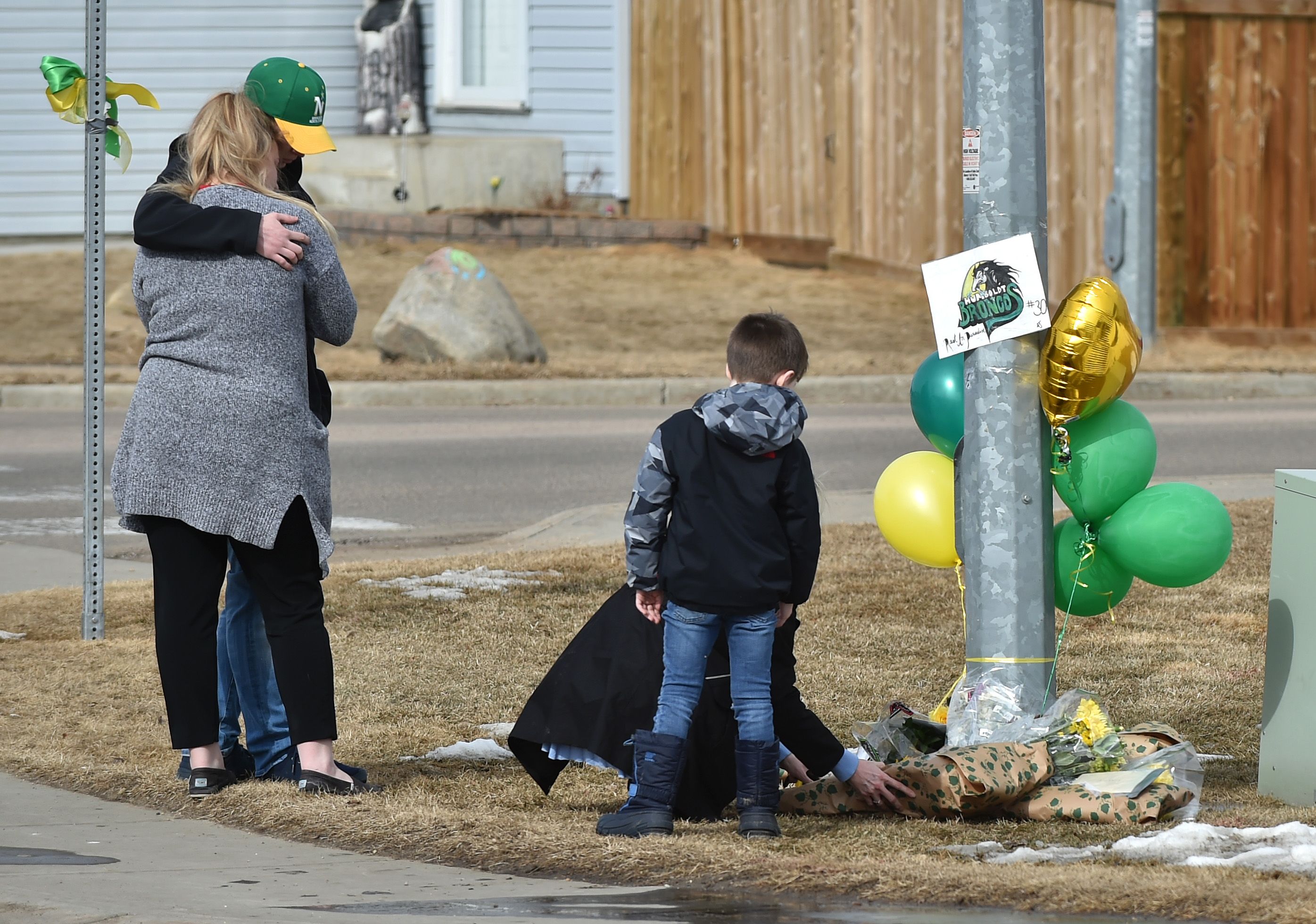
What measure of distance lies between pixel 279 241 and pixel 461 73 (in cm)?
1921

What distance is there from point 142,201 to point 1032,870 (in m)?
2.57

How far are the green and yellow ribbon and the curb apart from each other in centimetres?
777

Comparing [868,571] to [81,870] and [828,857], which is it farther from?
[81,870]

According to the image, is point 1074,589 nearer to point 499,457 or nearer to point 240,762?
point 240,762

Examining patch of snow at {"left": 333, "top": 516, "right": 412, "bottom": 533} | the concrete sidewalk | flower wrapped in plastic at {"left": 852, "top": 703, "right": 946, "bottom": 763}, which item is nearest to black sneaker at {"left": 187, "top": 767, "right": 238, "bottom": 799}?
the concrete sidewalk

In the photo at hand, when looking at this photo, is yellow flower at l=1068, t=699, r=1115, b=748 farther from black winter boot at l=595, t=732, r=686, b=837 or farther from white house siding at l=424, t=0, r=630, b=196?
white house siding at l=424, t=0, r=630, b=196

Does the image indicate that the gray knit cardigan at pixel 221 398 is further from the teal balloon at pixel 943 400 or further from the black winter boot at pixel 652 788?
the teal balloon at pixel 943 400

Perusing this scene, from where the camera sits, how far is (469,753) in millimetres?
5129

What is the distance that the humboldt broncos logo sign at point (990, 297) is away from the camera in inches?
177

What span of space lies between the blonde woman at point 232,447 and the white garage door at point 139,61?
63.2 ft

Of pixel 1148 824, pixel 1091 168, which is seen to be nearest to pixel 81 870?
pixel 1148 824

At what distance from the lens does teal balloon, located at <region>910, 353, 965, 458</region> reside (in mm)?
4922

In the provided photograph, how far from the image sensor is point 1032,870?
→ 378 cm

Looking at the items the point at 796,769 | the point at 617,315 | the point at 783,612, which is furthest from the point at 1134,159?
the point at 783,612
